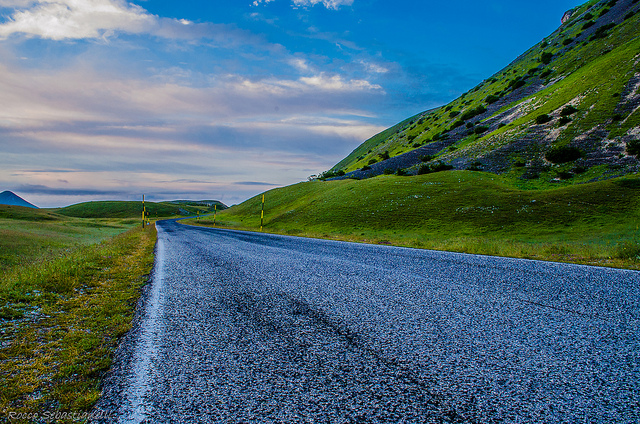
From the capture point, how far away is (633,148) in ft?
103

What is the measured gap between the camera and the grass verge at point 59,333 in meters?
2.50

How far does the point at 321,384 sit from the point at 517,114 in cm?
6862

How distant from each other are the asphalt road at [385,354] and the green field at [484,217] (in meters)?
6.49

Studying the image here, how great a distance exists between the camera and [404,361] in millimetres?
2969

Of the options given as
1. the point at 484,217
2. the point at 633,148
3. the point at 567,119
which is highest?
the point at 567,119

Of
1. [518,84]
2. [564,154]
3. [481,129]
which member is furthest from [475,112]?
[564,154]

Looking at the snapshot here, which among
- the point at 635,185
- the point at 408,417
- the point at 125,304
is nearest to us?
the point at 408,417

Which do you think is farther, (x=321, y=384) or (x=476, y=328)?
(x=476, y=328)

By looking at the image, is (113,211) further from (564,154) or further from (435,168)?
(564,154)

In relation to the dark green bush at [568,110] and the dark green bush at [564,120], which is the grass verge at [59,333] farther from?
the dark green bush at [568,110]

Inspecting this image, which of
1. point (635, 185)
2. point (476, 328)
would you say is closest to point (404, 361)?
point (476, 328)

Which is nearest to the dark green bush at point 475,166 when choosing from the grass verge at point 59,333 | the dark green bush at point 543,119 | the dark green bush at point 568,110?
the dark green bush at point 543,119

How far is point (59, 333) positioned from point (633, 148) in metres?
46.9

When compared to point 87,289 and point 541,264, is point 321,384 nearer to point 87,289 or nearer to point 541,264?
point 87,289
